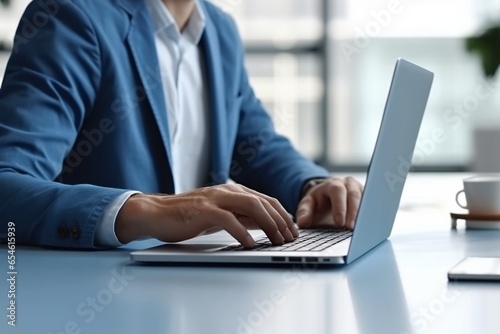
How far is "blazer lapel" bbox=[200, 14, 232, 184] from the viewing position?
5.28 ft

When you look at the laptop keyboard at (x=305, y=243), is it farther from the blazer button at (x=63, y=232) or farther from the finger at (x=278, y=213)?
the blazer button at (x=63, y=232)

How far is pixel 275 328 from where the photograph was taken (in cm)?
56

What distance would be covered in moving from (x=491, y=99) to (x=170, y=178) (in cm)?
481

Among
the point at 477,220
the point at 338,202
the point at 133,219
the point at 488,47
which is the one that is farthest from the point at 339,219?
the point at 488,47

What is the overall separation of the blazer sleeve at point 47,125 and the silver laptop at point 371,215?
5.2 inches

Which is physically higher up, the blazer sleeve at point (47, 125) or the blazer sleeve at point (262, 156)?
the blazer sleeve at point (47, 125)

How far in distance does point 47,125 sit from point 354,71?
16.0 feet

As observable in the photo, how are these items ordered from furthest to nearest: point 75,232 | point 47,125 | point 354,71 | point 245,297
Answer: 1. point 354,71
2. point 47,125
3. point 75,232
4. point 245,297

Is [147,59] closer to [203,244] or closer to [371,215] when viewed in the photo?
[203,244]

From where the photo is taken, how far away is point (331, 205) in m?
1.29

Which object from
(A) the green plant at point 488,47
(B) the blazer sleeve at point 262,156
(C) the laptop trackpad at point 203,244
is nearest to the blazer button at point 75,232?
(C) the laptop trackpad at point 203,244

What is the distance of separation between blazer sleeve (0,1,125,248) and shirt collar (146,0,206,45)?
0.77ft

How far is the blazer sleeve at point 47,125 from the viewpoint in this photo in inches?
39.5

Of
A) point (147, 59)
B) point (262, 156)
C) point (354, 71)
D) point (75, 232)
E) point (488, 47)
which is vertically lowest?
point (354, 71)
